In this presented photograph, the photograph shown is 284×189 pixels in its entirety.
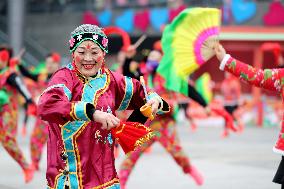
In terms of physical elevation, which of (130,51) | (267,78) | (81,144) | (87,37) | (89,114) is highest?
(130,51)

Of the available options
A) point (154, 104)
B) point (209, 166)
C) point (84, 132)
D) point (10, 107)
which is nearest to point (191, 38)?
point (154, 104)

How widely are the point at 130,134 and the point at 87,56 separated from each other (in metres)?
0.58

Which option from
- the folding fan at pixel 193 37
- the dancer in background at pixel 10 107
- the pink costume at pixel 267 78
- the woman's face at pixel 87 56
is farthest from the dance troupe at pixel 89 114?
the dancer in background at pixel 10 107

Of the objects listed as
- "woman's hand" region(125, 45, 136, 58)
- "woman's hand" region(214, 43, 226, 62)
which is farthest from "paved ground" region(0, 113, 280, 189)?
"woman's hand" region(214, 43, 226, 62)

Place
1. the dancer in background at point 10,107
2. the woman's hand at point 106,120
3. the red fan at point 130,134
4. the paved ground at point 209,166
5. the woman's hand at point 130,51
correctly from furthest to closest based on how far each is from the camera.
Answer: the dancer in background at point 10,107, the paved ground at point 209,166, the woman's hand at point 130,51, the red fan at point 130,134, the woman's hand at point 106,120

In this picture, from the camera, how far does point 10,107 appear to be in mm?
9789

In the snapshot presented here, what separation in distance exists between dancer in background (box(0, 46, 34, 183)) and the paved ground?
328 mm

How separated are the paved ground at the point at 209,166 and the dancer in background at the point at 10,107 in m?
0.33

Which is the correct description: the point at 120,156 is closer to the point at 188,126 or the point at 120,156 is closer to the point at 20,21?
the point at 188,126

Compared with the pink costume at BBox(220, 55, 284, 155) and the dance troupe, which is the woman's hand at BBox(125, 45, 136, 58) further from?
the dance troupe

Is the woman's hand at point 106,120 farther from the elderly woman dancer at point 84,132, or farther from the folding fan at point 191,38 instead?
the folding fan at point 191,38

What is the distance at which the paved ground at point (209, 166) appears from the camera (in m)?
9.23

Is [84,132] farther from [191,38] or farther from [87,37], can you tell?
[191,38]

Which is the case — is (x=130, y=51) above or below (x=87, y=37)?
above
